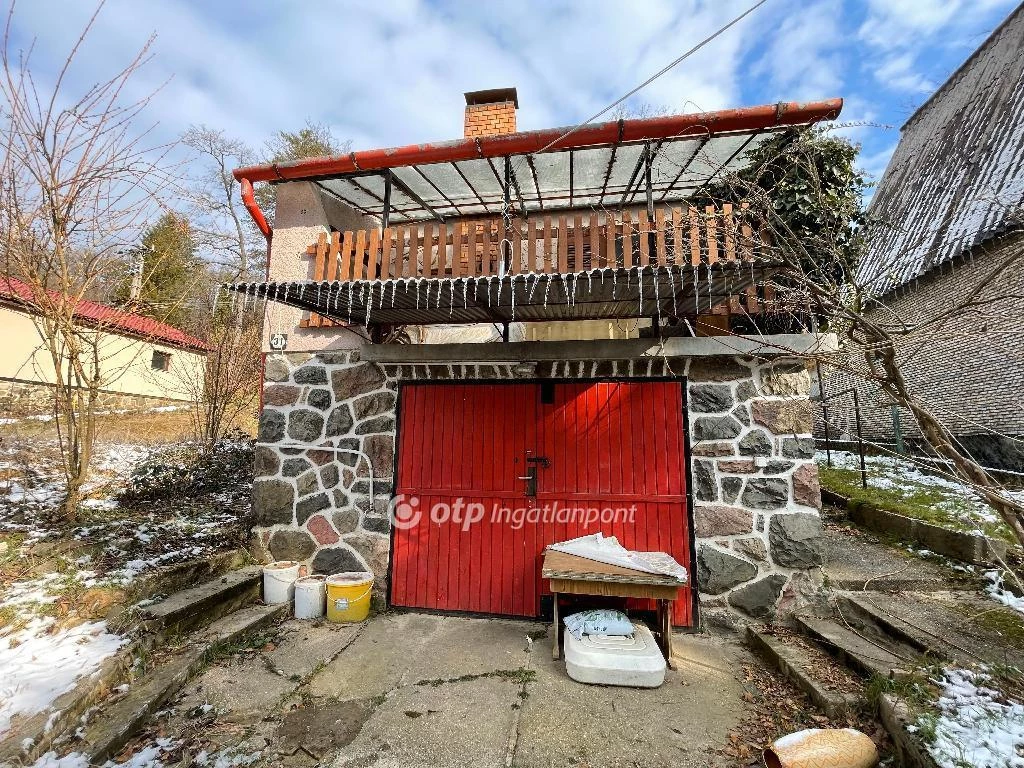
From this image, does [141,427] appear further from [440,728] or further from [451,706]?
[440,728]

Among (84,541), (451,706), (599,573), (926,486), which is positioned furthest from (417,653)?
(926,486)

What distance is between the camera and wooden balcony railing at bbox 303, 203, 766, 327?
3266 millimetres

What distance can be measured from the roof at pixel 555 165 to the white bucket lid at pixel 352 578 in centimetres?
349

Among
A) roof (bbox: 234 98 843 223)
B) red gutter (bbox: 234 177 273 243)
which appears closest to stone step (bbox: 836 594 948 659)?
roof (bbox: 234 98 843 223)

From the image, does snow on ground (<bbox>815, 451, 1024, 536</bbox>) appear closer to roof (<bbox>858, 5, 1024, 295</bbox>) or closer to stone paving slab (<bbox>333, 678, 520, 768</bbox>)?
roof (<bbox>858, 5, 1024, 295</bbox>)

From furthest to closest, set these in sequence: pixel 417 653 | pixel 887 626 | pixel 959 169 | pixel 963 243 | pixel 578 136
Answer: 1. pixel 959 169
2. pixel 963 243
3. pixel 578 136
4. pixel 417 653
5. pixel 887 626

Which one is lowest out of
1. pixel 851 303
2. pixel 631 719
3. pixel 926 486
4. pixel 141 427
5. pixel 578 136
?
pixel 631 719

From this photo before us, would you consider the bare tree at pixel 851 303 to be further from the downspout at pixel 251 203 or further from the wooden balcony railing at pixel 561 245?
the downspout at pixel 251 203

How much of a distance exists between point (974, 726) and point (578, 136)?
14.5 ft

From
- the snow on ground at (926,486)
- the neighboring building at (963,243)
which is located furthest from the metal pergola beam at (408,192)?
the snow on ground at (926,486)

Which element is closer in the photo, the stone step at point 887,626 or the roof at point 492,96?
the stone step at point 887,626

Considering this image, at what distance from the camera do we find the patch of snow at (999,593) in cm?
329

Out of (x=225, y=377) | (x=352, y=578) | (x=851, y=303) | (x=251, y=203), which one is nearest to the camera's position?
(x=851, y=303)

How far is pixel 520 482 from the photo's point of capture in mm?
4316
